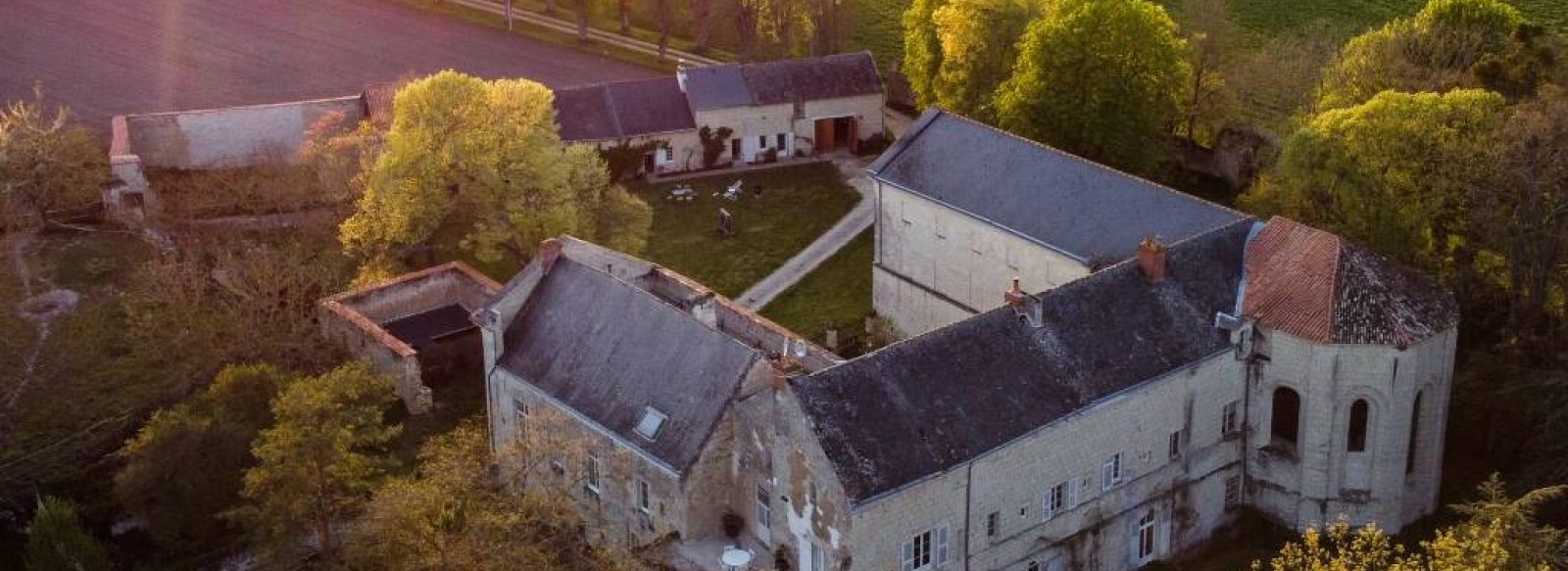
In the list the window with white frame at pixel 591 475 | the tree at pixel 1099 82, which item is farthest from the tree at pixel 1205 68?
the window with white frame at pixel 591 475

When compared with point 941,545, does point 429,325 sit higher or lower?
higher

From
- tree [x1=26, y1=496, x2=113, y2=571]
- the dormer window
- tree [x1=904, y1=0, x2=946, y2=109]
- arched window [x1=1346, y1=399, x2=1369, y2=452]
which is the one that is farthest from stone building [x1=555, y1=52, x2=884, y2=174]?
arched window [x1=1346, y1=399, x2=1369, y2=452]

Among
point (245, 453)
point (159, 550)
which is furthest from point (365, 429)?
point (159, 550)

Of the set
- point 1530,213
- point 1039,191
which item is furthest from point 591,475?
point 1530,213

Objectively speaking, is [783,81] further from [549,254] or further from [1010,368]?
[1010,368]

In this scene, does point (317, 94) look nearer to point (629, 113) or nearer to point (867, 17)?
point (629, 113)

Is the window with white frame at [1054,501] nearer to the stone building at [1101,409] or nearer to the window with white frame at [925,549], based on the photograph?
the stone building at [1101,409]

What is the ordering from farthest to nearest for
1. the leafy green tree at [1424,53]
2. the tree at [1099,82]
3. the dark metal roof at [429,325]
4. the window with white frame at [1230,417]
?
1. the tree at [1099,82]
2. the leafy green tree at [1424,53]
3. the dark metal roof at [429,325]
4. the window with white frame at [1230,417]
